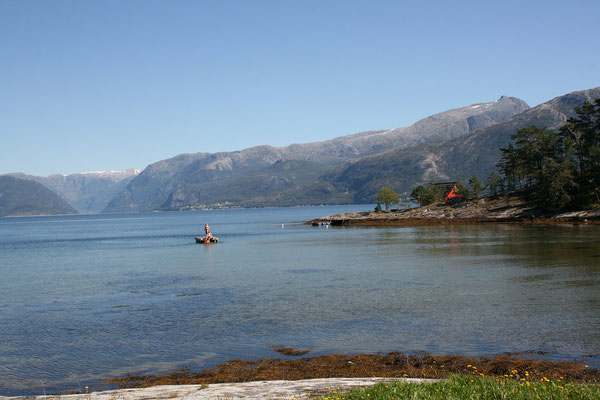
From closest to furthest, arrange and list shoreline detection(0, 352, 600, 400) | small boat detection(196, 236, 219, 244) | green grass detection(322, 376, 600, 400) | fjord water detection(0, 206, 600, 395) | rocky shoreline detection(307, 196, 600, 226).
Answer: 1. green grass detection(322, 376, 600, 400)
2. shoreline detection(0, 352, 600, 400)
3. fjord water detection(0, 206, 600, 395)
4. small boat detection(196, 236, 219, 244)
5. rocky shoreline detection(307, 196, 600, 226)

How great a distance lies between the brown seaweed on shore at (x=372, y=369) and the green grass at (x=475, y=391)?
Answer: 311cm

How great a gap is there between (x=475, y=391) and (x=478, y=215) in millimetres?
126680

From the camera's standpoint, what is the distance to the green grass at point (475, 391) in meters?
13.3

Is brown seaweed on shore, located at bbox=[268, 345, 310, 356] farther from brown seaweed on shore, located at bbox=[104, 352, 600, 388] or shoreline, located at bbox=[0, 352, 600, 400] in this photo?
brown seaweed on shore, located at bbox=[104, 352, 600, 388]

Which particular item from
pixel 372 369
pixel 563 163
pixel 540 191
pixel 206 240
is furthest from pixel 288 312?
pixel 540 191

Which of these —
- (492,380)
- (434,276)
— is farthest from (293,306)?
(492,380)

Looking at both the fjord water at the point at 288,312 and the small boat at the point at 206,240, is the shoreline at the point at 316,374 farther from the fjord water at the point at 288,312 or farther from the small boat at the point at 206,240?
the small boat at the point at 206,240

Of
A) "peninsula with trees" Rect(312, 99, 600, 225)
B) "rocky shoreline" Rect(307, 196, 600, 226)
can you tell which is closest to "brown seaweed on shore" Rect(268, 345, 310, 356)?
"rocky shoreline" Rect(307, 196, 600, 226)

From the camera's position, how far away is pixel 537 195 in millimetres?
126688

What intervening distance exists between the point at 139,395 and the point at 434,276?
3510 centimetres

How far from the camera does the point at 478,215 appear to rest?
440ft

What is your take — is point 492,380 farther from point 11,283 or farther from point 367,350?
point 11,283

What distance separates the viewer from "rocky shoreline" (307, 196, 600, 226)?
112731mm

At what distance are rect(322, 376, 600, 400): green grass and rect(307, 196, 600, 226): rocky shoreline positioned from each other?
334 ft
